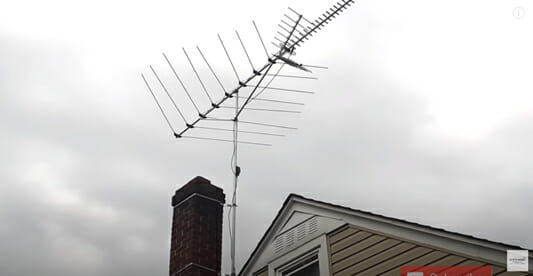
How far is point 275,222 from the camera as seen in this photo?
771cm

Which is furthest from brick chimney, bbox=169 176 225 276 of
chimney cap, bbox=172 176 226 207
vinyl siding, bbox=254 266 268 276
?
vinyl siding, bbox=254 266 268 276

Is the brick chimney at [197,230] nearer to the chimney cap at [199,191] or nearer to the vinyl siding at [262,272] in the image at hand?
the chimney cap at [199,191]

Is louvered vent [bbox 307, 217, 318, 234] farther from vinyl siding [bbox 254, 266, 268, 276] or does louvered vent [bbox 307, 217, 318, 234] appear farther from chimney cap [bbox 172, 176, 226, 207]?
chimney cap [bbox 172, 176, 226, 207]

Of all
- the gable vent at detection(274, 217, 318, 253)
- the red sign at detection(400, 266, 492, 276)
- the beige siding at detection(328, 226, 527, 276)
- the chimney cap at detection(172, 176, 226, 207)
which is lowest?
the red sign at detection(400, 266, 492, 276)

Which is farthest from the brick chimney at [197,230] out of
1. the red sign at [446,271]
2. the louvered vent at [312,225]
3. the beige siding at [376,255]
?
the red sign at [446,271]

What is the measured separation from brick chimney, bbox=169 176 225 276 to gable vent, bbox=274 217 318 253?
73cm

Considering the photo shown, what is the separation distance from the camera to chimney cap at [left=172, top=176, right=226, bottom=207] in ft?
25.3

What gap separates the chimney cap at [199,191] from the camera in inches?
303

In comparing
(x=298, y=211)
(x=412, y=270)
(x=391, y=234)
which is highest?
(x=298, y=211)

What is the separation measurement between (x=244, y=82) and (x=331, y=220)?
1971 mm

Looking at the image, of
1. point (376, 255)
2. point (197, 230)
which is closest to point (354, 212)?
point (376, 255)

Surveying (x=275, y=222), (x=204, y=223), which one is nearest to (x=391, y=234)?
(x=275, y=222)

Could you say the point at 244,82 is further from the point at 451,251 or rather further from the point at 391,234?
the point at 451,251

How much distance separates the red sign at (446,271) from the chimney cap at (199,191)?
8.60 feet
